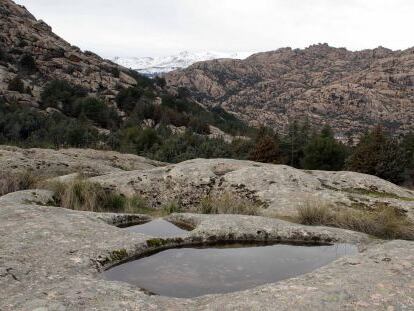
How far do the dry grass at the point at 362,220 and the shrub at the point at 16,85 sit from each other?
226 ft

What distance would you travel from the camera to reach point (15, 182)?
12766mm

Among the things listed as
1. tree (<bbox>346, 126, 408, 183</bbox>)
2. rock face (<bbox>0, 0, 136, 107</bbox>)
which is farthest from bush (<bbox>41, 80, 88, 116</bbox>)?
tree (<bbox>346, 126, 408, 183</bbox>)

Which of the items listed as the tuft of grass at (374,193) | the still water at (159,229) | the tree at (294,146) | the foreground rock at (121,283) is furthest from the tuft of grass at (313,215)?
the tree at (294,146)

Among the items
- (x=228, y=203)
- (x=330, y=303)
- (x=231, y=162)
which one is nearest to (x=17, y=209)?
(x=228, y=203)

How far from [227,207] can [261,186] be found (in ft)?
7.44

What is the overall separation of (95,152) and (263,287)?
20936mm

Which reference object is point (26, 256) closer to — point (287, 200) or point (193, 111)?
point (287, 200)

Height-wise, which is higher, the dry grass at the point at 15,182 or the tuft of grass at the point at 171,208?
the dry grass at the point at 15,182

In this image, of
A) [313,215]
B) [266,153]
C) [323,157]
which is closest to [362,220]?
[313,215]

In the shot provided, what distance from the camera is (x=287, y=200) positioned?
12.6 meters

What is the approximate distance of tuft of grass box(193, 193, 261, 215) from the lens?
11781 mm

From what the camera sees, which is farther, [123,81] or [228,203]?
[123,81]

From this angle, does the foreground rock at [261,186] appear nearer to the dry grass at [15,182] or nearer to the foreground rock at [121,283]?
the dry grass at [15,182]

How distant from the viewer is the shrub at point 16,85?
69250mm
